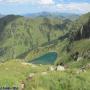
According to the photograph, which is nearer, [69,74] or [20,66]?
[69,74]

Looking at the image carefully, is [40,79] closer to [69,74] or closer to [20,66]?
[69,74]

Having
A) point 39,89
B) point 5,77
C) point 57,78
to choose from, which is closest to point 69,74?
point 57,78

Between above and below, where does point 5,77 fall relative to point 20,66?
above

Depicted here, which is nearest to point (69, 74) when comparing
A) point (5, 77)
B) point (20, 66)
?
point (5, 77)

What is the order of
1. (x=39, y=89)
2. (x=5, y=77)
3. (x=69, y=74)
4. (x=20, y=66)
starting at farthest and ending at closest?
(x=20, y=66), (x=5, y=77), (x=69, y=74), (x=39, y=89)

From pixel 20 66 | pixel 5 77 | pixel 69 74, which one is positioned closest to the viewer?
pixel 69 74

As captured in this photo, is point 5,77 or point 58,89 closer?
point 58,89

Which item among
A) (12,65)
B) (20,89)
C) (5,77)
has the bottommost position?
(12,65)

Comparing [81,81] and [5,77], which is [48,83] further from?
[5,77]

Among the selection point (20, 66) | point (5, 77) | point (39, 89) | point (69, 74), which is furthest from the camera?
point (20, 66)
